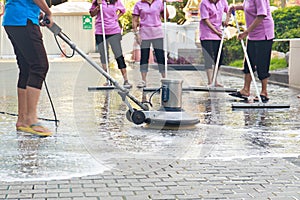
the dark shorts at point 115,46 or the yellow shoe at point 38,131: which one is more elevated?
the dark shorts at point 115,46

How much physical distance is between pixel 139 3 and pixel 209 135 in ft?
19.0

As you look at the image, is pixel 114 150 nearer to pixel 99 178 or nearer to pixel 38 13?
pixel 99 178

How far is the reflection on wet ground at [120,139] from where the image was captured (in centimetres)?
557

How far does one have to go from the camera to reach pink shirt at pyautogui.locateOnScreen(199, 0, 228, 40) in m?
12.1

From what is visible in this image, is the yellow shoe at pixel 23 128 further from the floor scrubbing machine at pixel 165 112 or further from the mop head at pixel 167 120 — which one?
the mop head at pixel 167 120

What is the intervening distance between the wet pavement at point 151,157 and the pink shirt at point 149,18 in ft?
10.9

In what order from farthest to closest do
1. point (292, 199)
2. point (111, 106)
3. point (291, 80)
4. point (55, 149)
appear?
point (291, 80), point (111, 106), point (55, 149), point (292, 199)

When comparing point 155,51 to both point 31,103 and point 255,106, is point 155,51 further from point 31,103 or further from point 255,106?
point 31,103

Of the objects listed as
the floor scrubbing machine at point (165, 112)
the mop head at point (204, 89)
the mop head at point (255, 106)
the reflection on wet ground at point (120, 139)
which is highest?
the floor scrubbing machine at point (165, 112)

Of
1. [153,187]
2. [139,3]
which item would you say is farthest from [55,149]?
[139,3]

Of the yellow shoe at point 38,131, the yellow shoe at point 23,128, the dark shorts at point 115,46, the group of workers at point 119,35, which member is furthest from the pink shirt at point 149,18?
the yellow shoe at point 38,131

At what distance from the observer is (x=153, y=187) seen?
4.81 m

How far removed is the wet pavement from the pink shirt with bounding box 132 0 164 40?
3326 millimetres

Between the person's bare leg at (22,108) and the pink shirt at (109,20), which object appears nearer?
the person's bare leg at (22,108)
